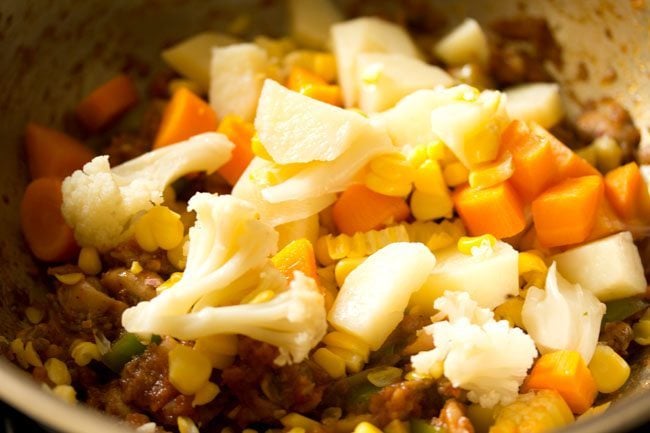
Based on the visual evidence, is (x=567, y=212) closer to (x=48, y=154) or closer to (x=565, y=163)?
(x=565, y=163)

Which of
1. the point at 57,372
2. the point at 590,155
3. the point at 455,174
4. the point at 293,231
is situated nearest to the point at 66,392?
the point at 57,372

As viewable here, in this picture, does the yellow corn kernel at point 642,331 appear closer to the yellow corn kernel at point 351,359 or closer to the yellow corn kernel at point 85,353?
the yellow corn kernel at point 351,359

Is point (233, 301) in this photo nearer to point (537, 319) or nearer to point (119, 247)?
point (119, 247)

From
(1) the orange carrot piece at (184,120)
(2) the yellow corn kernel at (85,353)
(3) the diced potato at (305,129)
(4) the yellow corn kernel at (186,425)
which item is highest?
(3) the diced potato at (305,129)

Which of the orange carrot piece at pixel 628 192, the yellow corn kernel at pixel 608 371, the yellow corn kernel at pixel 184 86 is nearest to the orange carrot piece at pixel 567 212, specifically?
the orange carrot piece at pixel 628 192

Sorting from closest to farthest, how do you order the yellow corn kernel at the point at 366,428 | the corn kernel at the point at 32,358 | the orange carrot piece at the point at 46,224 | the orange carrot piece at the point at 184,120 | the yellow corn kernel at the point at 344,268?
the yellow corn kernel at the point at 366,428 → the corn kernel at the point at 32,358 → the yellow corn kernel at the point at 344,268 → the orange carrot piece at the point at 46,224 → the orange carrot piece at the point at 184,120

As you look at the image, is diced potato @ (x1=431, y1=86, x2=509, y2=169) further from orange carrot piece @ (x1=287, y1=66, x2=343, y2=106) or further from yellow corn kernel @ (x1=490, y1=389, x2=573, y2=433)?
yellow corn kernel @ (x1=490, y1=389, x2=573, y2=433)

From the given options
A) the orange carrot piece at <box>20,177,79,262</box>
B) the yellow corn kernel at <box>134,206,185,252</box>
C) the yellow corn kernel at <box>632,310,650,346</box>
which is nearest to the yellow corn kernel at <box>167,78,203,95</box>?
the orange carrot piece at <box>20,177,79,262</box>
